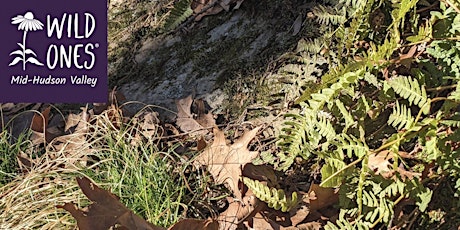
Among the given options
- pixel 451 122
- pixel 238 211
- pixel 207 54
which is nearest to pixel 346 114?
pixel 451 122

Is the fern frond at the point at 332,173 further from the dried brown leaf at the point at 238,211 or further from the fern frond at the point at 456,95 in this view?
the fern frond at the point at 456,95

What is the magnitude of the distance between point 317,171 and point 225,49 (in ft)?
2.51

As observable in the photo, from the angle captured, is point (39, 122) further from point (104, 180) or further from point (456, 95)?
point (456, 95)

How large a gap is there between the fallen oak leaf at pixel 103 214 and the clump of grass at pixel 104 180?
0.60ft

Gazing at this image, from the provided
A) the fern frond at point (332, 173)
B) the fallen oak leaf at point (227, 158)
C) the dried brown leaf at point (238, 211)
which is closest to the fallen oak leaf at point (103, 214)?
the dried brown leaf at point (238, 211)

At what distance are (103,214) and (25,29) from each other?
4.42 ft

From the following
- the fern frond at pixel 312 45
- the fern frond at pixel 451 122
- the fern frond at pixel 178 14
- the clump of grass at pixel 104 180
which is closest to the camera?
the fern frond at pixel 451 122

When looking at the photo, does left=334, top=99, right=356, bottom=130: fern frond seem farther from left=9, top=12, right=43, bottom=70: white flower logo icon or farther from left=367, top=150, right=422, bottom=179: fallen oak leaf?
left=9, top=12, right=43, bottom=70: white flower logo icon

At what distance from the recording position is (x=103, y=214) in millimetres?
2043

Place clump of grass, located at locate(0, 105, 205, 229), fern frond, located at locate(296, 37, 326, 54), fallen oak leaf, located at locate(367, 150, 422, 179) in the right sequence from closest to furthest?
1. fallen oak leaf, located at locate(367, 150, 422, 179)
2. clump of grass, located at locate(0, 105, 205, 229)
3. fern frond, located at locate(296, 37, 326, 54)

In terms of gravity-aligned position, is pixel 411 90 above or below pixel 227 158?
above

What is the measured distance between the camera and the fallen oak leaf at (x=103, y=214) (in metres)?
2.03

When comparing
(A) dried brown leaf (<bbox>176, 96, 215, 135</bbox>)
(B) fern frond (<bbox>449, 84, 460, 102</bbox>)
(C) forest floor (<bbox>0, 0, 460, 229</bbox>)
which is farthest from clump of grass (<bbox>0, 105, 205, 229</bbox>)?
(B) fern frond (<bbox>449, 84, 460, 102</bbox>)

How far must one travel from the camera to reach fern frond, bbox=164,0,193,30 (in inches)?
120
